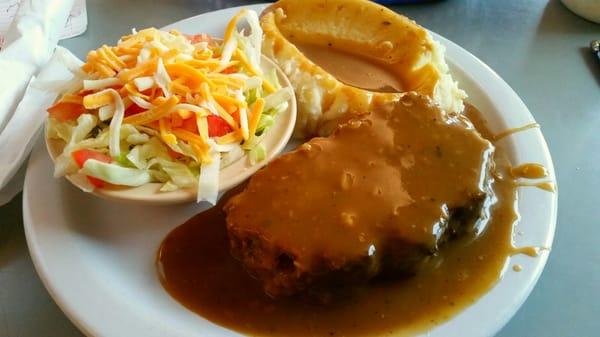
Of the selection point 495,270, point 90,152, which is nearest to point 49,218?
point 90,152

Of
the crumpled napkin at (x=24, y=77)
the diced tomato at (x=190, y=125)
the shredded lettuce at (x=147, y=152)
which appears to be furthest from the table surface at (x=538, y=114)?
the diced tomato at (x=190, y=125)

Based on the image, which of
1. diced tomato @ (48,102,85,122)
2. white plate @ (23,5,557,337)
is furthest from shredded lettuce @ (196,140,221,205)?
diced tomato @ (48,102,85,122)

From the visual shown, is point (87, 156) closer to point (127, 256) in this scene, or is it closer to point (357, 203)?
point (127, 256)

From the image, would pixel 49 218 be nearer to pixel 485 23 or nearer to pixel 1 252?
pixel 1 252

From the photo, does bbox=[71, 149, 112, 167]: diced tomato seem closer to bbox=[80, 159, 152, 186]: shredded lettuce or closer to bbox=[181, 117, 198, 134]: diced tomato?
bbox=[80, 159, 152, 186]: shredded lettuce

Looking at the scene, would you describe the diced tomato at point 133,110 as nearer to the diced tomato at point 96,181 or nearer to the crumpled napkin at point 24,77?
the diced tomato at point 96,181

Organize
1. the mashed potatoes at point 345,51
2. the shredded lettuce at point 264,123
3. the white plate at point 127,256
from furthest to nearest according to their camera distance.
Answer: the mashed potatoes at point 345,51 < the shredded lettuce at point 264,123 < the white plate at point 127,256

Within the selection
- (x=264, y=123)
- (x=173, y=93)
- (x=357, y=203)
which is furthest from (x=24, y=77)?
(x=357, y=203)
